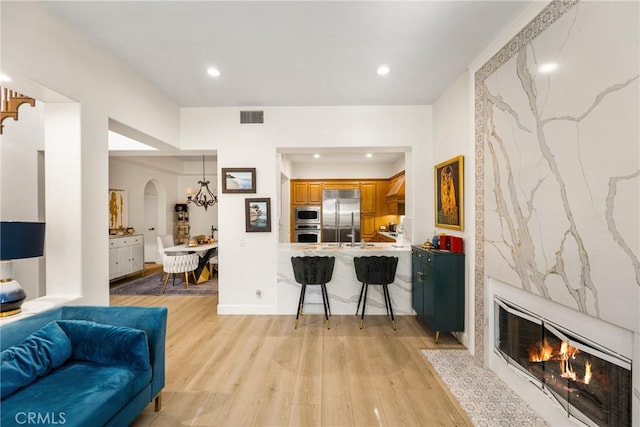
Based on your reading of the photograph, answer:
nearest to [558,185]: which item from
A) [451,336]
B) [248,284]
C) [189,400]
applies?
[451,336]

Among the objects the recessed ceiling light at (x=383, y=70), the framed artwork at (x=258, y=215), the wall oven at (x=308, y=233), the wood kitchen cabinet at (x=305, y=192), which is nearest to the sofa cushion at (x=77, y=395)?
the framed artwork at (x=258, y=215)

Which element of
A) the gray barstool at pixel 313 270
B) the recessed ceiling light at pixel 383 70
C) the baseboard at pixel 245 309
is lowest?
the baseboard at pixel 245 309

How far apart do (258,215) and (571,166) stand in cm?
330

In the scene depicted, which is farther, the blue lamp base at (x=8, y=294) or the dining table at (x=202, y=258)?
the dining table at (x=202, y=258)

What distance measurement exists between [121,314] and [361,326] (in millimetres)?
2562

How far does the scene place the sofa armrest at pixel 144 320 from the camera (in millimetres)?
1967

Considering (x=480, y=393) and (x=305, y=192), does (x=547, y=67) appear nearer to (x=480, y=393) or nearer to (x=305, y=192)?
(x=480, y=393)

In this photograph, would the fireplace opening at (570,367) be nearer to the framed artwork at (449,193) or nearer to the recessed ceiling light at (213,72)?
the framed artwork at (449,193)

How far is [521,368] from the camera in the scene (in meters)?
2.19

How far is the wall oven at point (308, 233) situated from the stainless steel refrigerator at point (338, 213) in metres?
0.18

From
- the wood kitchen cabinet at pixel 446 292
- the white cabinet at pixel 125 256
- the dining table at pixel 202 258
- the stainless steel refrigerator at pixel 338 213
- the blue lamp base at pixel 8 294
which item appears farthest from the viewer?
the stainless steel refrigerator at pixel 338 213

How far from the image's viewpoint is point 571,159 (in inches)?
64.7

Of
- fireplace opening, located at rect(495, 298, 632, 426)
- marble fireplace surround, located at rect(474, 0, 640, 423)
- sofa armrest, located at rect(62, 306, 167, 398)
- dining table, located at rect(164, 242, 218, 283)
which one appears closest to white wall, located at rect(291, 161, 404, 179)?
dining table, located at rect(164, 242, 218, 283)

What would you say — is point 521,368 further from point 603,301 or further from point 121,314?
point 121,314
